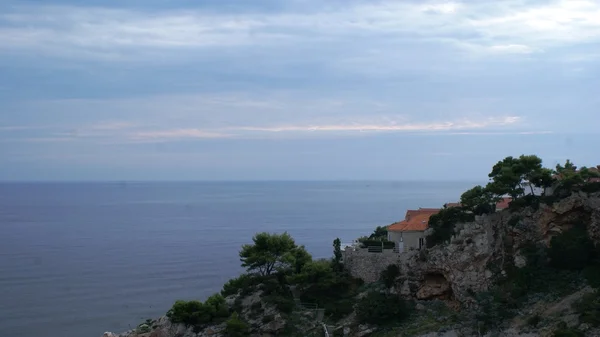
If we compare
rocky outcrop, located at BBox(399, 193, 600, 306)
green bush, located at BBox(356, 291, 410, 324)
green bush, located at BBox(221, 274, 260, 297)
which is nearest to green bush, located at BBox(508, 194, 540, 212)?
rocky outcrop, located at BBox(399, 193, 600, 306)

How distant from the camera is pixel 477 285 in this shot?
3209 cm

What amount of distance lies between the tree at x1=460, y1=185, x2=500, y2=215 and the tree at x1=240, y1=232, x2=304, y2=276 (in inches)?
426

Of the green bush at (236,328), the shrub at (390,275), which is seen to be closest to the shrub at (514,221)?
the shrub at (390,275)

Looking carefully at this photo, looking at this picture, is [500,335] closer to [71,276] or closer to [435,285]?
[435,285]

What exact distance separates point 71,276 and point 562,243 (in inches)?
2147

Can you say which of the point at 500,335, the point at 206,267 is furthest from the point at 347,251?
the point at 206,267

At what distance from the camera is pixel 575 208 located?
32.0 m

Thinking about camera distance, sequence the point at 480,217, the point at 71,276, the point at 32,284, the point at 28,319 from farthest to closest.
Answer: the point at 71,276
the point at 32,284
the point at 28,319
the point at 480,217

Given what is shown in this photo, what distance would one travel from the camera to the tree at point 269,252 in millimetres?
37969

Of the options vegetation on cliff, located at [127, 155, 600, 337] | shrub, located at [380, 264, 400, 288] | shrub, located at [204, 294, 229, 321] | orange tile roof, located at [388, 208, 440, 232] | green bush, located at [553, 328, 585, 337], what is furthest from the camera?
orange tile roof, located at [388, 208, 440, 232]

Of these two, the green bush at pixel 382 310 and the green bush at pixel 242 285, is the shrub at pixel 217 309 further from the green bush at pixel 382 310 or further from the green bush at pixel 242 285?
the green bush at pixel 382 310

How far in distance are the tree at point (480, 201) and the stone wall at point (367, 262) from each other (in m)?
5.05

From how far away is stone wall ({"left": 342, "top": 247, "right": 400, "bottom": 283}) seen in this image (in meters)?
34.9

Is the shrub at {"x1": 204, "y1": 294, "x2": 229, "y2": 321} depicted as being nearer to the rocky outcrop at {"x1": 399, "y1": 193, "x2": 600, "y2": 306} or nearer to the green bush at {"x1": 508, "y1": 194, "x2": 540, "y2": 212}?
the rocky outcrop at {"x1": 399, "y1": 193, "x2": 600, "y2": 306}
